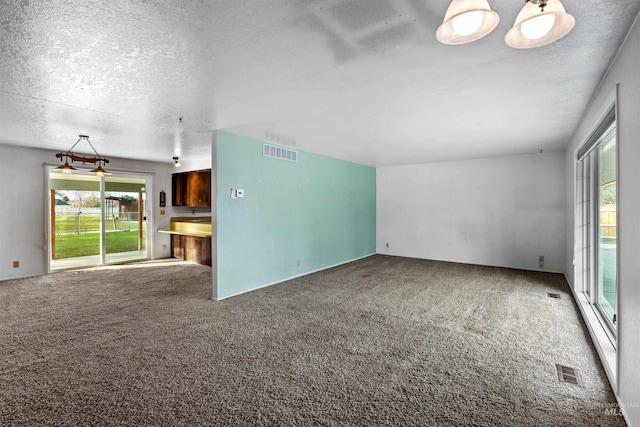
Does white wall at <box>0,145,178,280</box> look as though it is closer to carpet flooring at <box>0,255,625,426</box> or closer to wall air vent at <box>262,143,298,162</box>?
carpet flooring at <box>0,255,625,426</box>

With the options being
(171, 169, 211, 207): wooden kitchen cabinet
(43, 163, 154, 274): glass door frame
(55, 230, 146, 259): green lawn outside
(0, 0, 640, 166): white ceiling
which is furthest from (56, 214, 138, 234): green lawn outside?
(0, 0, 640, 166): white ceiling

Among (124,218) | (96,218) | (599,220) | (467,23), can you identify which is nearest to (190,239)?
(124,218)

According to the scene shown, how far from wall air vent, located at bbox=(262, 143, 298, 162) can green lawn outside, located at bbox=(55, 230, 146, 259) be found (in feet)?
15.4

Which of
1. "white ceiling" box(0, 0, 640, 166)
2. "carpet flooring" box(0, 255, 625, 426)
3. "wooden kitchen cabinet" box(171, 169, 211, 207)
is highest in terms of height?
"white ceiling" box(0, 0, 640, 166)

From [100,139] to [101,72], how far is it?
299 cm

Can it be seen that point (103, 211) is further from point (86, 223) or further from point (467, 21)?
point (467, 21)

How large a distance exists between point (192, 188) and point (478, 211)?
659 cm

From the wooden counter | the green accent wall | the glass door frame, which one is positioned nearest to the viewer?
the green accent wall

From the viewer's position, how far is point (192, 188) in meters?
7.27

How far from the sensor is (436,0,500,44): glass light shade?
115 centimetres

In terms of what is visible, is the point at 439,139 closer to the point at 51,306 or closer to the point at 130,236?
the point at 51,306

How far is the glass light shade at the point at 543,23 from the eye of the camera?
1.19 m

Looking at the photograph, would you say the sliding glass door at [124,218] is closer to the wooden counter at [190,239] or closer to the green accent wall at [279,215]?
the wooden counter at [190,239]

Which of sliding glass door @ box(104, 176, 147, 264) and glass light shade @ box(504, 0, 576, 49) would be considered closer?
glass light shade @ box(504, 0, 576, 49)
